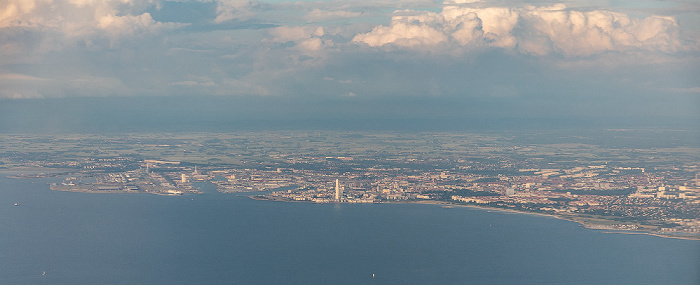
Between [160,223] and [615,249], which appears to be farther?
[160,223]

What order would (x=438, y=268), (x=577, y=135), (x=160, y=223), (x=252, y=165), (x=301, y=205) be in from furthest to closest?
(x=577, y=135) → (x=252, y=165) → (x=301, y=205) → (x=160, y=223) → (x=438, y=268)

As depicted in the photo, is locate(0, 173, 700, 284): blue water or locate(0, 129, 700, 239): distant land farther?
locate(0, 129, 700, 239): distant land

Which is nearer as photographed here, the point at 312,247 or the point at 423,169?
the point at 312,247

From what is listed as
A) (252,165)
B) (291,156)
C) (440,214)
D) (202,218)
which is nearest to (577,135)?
(291,156)

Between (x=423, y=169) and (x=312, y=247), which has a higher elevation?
(x=423, y=169)

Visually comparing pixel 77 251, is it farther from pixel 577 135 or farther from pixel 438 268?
pixel 577 135

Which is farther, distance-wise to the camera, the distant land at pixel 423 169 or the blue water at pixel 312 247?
the distant land at pixel 423 169

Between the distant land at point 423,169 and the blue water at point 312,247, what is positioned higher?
the distant land at point 423,169

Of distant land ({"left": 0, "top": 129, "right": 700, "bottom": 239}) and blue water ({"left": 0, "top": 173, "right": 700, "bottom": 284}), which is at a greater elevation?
distant land ({"left": 0, "top": 129, "right": 700, "bottom": 239})
